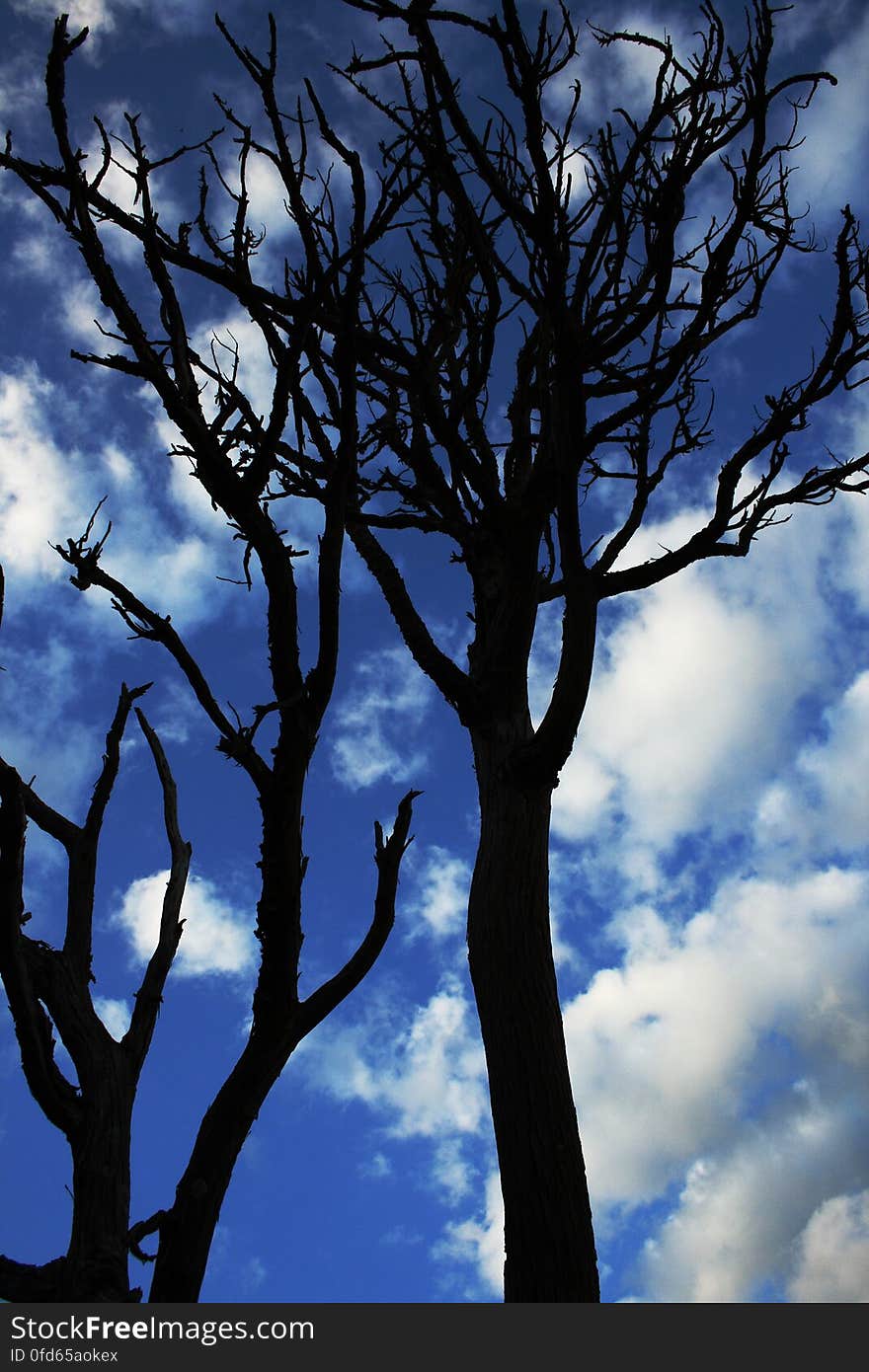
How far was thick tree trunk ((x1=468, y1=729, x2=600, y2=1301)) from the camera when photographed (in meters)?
3.48

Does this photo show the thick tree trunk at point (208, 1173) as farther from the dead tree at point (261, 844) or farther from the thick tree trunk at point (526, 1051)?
the thick tree trunk at point (526, 1051)

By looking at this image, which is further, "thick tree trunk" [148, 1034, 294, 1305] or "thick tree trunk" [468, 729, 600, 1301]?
"thick tree trunk" [468, 729, 600, 1301]

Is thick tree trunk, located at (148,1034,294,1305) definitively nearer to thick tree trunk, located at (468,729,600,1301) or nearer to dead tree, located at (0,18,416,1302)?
dead tree, located at (0,18,416,1302)

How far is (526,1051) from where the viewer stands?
3855 millimetres

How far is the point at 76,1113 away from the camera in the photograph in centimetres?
288

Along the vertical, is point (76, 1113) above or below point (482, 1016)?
below

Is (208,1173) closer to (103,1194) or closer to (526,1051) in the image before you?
(103,1194)

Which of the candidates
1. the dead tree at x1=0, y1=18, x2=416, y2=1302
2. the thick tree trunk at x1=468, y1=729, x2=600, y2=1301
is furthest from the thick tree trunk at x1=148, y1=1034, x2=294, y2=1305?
the thick tree trunk at x1=468, y1=729, x2=600, y2=1301

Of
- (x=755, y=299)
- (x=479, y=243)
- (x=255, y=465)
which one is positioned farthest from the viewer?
(x=755, y=299)

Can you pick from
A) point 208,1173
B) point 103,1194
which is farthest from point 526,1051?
point 103,1194

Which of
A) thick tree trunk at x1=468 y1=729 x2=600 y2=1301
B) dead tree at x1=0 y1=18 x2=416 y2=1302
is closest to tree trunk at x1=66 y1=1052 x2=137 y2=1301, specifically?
dead tree at x1=0 y1=18 x2=416 y2=1302
